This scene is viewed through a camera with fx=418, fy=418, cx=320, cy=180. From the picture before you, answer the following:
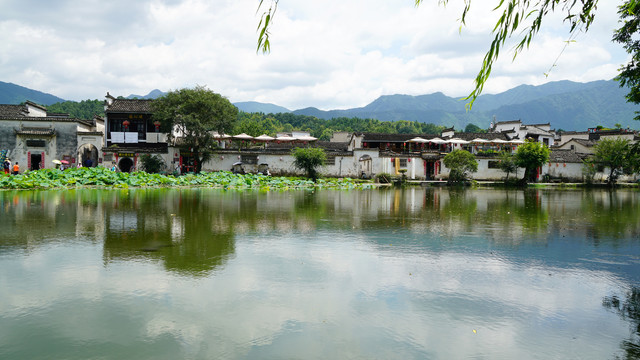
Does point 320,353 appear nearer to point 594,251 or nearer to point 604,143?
point 594,251

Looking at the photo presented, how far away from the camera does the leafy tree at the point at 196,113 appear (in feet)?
101

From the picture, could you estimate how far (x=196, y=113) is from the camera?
3073 centimetres

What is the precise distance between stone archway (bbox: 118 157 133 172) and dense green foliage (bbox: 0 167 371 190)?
6.55 meters

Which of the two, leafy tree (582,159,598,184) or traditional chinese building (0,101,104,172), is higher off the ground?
traditional chinese building (0,101,104,172)

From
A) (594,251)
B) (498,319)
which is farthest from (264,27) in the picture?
(594,251)

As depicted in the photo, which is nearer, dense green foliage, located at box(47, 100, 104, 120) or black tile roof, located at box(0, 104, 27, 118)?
black tile roof, located at box(0, 104, 27, 118)

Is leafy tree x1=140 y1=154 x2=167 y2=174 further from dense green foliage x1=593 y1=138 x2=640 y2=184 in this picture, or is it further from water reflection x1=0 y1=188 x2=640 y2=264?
dense green foliage x1=593 y1=138 x2=640 y2=184

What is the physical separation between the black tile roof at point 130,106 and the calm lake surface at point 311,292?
26.1 metres

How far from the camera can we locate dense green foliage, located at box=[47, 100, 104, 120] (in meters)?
75.9

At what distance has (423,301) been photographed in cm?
536

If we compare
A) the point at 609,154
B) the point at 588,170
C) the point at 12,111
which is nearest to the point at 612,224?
the point at 609,154

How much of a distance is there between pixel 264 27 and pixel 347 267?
14.7 feet

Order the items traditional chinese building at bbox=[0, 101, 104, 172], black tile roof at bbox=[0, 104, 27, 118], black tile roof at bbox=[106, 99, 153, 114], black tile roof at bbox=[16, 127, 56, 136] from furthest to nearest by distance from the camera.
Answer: black tile roof at bbox=[106, 99, 153, 114] < black tile roof at bbox=[0, 104, 27, 118] < traditional chinese building at bbox=[0, 101, 104, 172] < black tile roof at bbox=[16, 127, 56, 136]

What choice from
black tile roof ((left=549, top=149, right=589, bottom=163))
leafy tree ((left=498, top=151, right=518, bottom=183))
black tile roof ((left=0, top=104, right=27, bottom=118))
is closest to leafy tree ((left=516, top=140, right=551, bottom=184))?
leafy tree ((left=498, top=151, right=518, bottom=183))
